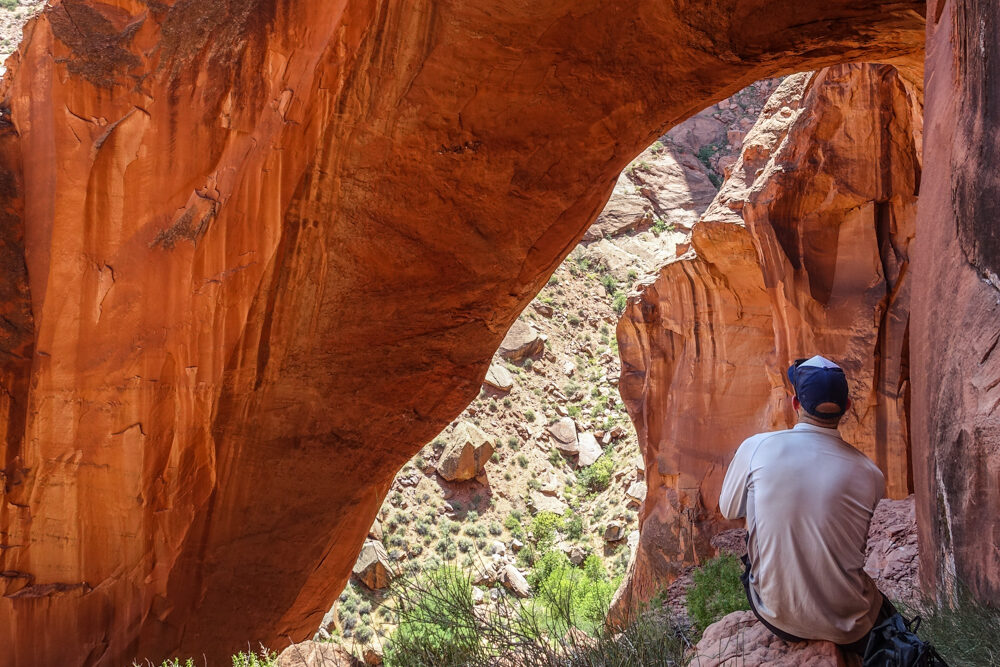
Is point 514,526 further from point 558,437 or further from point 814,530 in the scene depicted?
point 814,530

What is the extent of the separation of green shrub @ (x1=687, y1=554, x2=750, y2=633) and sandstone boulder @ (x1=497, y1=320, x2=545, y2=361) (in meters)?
23.3

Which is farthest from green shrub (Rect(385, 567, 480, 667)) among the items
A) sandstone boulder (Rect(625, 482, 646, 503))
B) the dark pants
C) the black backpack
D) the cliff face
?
sandstone boulder (Rect(625, 482, 646, 503))

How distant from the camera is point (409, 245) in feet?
20.8

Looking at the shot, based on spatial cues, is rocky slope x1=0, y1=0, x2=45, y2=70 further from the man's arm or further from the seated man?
the seated man

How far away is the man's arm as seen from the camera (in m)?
2.30

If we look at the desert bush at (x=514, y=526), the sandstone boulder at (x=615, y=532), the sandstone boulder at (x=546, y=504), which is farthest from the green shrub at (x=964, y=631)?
the sandstone boulder at (x=546, y=504)

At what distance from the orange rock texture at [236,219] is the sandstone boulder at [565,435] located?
75.0 ft

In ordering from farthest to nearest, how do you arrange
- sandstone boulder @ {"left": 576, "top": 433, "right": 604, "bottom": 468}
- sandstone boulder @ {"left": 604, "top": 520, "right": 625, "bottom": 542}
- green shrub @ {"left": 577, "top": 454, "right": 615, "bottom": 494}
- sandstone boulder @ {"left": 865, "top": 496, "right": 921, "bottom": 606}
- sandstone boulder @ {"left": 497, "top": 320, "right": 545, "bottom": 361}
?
sandstone boulder @ {"left": 497, "top": 320, "right": 545, "bottom": 361}
sandstone boulder @ {"left": 576, "top": 433, "right": 604, "bottom": 468}
green shrub @ {"left": 577, "top": 454, "right": 615, "bottom": 494}
sandstone boulder @ {"left": 604, "top": 520, "right": 625, "bottom": 542}
sandstone boulder @ {"left": 865, "top": 496, "right": 921, "bottom": 606}

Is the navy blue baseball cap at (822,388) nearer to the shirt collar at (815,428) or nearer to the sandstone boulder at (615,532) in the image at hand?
the shirt collar at (815,428)

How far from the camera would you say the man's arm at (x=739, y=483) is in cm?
230

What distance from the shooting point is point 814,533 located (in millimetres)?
2162

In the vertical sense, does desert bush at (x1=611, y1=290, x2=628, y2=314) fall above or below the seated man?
above

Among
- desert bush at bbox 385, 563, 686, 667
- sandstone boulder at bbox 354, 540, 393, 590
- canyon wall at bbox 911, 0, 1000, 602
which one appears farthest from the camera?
sandstone boulder at bbox 354, 540, 393, 590

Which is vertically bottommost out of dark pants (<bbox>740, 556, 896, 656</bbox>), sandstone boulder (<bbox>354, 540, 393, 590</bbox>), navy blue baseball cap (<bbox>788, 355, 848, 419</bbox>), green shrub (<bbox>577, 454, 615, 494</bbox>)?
sandstone boulder (<bbox>354, 540, 393, 590</bbox>)
